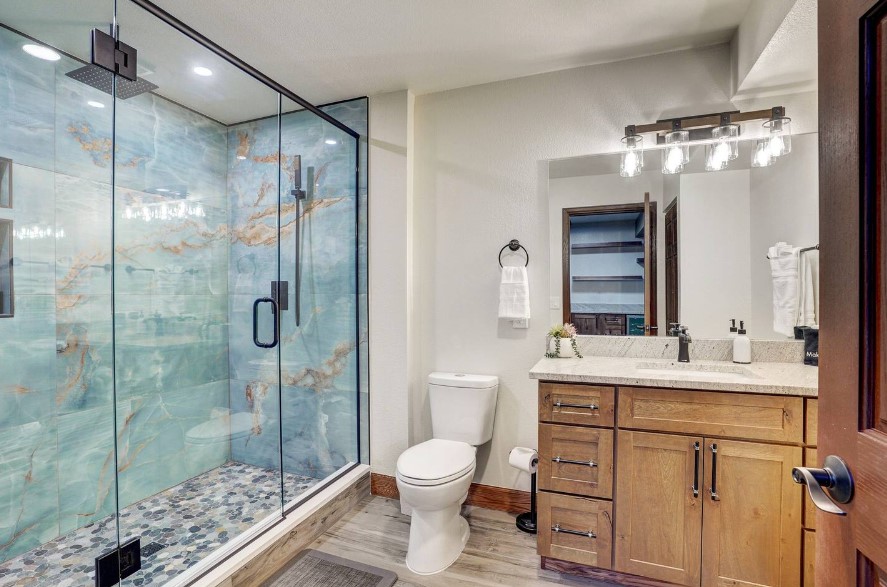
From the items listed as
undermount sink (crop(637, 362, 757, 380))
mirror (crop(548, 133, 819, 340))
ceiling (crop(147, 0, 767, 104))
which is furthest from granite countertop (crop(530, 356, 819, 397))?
ceiling (crop(147, 0, 767, 104))

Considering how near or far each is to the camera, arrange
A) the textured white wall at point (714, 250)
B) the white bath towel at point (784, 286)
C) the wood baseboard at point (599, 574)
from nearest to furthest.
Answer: the wood baseboard at point (599, 574)
the white bath towel at point (784, 286)
the textured white wall at point (714, 250)

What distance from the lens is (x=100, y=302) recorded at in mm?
2240

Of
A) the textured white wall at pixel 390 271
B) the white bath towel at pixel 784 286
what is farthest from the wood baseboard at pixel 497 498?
the white bath towel at pixel 784 286

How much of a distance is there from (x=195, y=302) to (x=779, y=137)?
10.5 ft

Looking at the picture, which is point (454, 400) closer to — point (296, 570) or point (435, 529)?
point (435, 529)

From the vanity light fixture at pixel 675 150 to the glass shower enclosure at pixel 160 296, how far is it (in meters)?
1.73

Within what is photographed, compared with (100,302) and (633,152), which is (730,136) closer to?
(633,152)

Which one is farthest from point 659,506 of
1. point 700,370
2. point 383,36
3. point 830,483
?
point 383,36

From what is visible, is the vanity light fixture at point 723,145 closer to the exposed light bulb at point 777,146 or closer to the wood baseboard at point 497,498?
the exposed light bulb at point 777,146

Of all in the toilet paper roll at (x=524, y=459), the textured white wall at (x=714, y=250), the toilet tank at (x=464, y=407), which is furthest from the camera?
the toilet tank at (x=464, y=407)

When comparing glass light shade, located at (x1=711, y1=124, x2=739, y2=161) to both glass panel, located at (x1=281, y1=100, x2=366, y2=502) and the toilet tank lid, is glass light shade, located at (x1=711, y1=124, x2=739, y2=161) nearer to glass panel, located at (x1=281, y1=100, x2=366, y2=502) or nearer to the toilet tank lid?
the toilet tank lid

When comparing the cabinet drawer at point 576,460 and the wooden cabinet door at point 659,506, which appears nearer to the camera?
the wooden cabinet door at point 659,506

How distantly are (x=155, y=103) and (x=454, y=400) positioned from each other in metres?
2.23

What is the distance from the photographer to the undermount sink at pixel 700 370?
6.36 ft
